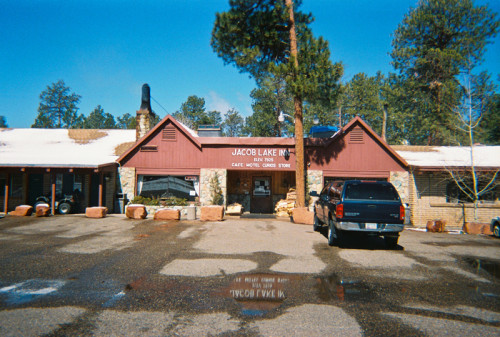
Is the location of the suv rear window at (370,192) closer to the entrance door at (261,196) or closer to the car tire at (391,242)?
the car tire at (391,242)

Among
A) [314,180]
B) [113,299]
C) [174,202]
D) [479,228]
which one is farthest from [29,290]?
[479,228]

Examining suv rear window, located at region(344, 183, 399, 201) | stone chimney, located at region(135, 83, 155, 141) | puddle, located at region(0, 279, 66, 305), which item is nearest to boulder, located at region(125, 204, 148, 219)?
stone chimney, located at region(135, 83, 155, 141)

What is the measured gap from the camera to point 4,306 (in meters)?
4.68

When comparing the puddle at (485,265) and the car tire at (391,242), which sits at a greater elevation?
the car tire at (391,242)

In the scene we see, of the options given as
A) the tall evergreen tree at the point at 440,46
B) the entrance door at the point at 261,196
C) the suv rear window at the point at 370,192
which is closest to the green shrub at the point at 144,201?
the entrance door at the point at 261,196

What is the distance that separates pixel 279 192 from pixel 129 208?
9342mm

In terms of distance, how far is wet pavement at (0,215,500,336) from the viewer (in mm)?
4105

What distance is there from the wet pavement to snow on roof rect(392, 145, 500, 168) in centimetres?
735

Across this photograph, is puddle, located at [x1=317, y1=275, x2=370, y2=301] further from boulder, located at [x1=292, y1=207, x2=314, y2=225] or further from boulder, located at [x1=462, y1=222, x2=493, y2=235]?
boulder, located at [x1=462, y1=222, x2=493, y2=235]

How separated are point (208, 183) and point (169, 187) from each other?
7.79 ft

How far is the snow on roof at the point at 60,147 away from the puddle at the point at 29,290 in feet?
36.0

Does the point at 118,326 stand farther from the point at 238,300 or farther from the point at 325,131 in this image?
the point at 325,131

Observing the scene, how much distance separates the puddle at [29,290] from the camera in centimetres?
498

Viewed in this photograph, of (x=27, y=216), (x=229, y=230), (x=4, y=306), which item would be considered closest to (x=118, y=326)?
(x=4, y=306)
